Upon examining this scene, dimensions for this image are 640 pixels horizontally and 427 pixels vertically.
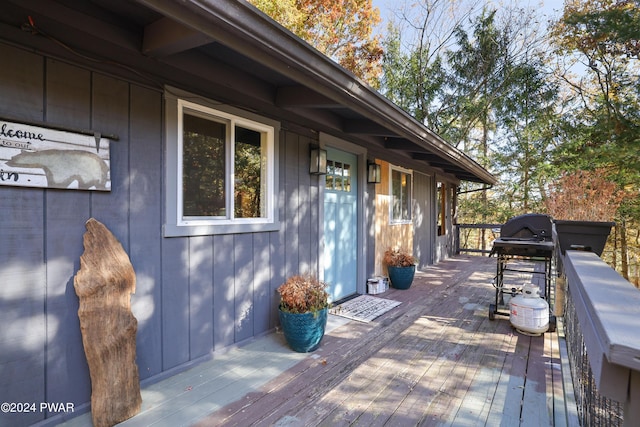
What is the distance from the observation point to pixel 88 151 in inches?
77.8

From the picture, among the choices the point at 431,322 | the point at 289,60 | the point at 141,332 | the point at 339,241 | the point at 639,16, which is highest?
the point at 639,16

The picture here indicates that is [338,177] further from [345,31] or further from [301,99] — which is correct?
[345,31]

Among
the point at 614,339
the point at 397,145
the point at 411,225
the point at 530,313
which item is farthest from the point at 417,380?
the point at 411,225

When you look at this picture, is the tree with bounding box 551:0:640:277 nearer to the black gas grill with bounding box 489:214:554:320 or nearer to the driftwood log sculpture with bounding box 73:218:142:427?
the black gas grill with bounding box 489:214:554:320

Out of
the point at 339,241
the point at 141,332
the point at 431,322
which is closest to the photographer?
the point at 141,332

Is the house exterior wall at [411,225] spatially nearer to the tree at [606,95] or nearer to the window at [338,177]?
the window at [338,177]

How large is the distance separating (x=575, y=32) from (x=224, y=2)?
10.6m

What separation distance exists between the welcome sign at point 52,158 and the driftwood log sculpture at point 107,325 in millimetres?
275

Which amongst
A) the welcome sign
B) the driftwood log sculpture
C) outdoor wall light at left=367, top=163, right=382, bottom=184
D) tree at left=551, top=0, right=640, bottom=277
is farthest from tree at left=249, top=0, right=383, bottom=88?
the driftwood log sculpture

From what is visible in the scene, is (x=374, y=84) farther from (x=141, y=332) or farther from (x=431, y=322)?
(x=141, y=332)

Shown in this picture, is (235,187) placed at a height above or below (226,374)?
above

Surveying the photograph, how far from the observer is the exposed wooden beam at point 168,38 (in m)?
1.84

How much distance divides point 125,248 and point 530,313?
3635mm

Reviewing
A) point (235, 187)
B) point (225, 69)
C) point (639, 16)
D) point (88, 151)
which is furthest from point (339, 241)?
point (639, 16)
